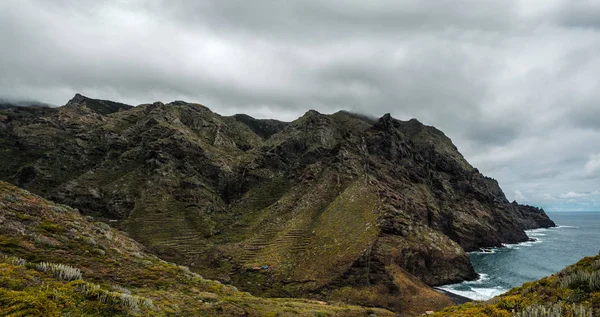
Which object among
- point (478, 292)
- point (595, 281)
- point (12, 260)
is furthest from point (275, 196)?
point (595, 281)

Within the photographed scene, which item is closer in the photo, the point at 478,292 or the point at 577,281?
the point at 577,281

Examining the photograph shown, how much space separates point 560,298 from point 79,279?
23.1 m

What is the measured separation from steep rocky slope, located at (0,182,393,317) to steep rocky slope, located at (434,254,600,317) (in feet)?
53.7

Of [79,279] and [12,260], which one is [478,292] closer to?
[79,279]

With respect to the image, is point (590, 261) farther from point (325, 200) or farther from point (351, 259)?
point (325, 200)

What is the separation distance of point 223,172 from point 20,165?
289 feet

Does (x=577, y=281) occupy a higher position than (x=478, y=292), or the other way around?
(x=577, y=281)

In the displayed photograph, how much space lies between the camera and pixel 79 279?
1605 cm

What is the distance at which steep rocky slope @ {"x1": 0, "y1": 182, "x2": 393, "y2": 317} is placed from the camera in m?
12.4

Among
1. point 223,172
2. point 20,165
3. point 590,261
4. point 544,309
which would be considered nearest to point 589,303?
point 544,309

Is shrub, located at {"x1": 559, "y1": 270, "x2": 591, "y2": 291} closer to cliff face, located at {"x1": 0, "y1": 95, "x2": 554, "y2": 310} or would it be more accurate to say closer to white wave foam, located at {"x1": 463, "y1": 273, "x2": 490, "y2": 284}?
cliff face, located at {"x1": 0, "y1": 95, "x2": 554, "y2": 310}

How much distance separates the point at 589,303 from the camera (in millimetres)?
10680

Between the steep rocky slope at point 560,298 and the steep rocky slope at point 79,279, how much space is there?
16366mm

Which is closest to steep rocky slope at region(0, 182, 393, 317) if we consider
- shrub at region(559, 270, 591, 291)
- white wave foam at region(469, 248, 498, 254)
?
shrub at region(559, 270, 591, 291)
